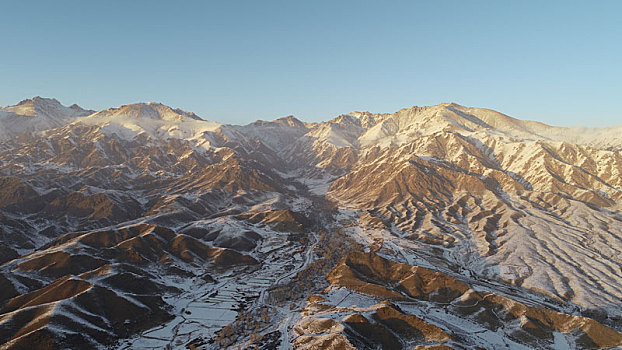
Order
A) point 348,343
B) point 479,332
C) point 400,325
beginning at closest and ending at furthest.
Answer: point 348,343 → point 400,325 → point 479,332

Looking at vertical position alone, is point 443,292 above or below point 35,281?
below

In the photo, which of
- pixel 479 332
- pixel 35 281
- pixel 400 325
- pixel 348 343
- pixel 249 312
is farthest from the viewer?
pixel 35 281

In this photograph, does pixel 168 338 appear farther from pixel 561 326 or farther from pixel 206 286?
pixel 561 326

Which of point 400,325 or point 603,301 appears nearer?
point 400,325

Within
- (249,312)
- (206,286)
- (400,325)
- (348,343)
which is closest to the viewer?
(348,343)

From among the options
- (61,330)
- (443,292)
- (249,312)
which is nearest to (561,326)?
(443,292)

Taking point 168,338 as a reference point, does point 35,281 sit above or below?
above

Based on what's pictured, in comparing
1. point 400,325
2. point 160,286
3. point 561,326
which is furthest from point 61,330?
point 561,326

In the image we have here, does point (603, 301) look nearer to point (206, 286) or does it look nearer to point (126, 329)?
point (206, 286)

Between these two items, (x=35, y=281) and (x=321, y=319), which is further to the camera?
(x=35, y=281)
